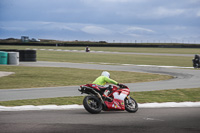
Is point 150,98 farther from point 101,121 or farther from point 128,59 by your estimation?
point 128,59

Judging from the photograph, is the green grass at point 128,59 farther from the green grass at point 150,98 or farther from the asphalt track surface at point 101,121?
the asphalt track surface at point 101,121

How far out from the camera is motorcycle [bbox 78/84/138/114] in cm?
1052

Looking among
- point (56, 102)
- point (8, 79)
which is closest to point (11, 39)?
point (8, 79)

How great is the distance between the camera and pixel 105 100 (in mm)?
10828

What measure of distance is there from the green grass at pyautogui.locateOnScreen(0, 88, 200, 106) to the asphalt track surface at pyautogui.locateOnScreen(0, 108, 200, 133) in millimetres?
1908

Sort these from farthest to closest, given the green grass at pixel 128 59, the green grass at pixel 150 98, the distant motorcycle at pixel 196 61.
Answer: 1. the green grass at pixel 128 59
2. the distant motorcycle at pixel 196 61
3. the green grass at pixel 150 98

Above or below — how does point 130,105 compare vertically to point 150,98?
above

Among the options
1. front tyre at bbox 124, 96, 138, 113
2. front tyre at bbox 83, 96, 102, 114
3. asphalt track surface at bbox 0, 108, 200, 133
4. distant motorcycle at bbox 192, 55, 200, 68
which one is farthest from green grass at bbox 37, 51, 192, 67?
front tyre at bbox 83, 96, 102, 114

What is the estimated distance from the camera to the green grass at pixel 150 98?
42.6ft

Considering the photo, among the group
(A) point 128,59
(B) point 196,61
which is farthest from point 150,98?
(A) point 128,59

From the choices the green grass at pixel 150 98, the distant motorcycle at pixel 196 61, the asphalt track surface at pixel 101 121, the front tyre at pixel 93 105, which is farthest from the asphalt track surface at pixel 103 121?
the distant motorcycle at pixel 196 61

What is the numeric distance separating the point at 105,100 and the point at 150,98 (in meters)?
4.21

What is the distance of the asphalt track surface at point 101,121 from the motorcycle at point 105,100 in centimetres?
20

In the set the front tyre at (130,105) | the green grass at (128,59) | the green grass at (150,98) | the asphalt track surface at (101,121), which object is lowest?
the green grass at (150,98)
